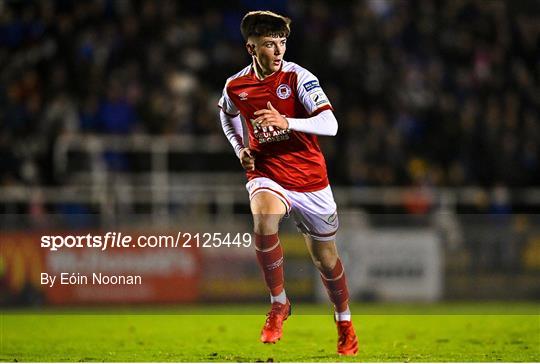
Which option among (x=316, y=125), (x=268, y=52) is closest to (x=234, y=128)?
(x=268, y=52)

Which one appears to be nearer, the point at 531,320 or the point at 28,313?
the point at 531,320

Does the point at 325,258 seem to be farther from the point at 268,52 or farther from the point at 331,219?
the point at 268,52

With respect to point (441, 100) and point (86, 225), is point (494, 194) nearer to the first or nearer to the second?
point (441, 100)

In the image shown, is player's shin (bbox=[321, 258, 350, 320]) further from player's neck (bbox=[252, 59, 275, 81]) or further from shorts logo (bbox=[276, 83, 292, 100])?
player's neck (bbox=[252, 59, 275, 81])

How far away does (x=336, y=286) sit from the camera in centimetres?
856

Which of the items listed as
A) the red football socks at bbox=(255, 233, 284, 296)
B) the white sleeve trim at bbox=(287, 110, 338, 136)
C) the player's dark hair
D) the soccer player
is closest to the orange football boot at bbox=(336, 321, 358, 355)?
the soccer player

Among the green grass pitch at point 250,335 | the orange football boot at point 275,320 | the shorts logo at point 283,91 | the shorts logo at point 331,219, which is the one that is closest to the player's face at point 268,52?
the shorts logo at point 283,91

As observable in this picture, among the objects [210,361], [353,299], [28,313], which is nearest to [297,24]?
[353,299]

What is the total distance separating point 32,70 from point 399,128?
6.00m

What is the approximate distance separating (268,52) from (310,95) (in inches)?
16.6

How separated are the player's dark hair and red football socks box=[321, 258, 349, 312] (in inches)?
70.5

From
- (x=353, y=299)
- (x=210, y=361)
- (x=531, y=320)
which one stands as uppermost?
(x=210, y=361)

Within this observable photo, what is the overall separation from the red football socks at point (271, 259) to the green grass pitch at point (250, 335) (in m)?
0.55

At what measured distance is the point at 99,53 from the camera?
18359mm
